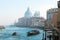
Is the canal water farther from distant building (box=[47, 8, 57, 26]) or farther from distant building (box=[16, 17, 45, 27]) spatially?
distant building (box=[47, 8, 57, 26])

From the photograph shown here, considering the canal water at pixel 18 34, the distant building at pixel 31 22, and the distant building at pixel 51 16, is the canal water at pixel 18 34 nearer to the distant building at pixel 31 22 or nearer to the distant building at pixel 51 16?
the distant building at pixel 31 22

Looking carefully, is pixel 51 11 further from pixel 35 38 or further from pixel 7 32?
pixel 7 32

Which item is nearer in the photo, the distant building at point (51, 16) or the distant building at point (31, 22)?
the distant building at point (51, 16)

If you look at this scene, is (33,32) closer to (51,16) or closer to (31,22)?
(31,22)

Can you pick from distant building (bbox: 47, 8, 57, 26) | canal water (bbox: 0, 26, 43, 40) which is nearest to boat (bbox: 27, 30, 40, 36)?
canal water (bbox: 0, 26, 43, 40)

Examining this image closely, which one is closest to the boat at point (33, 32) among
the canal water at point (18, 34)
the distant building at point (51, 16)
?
the canal water at point (18, 34)

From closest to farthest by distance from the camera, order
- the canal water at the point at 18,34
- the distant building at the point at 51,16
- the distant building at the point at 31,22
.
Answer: the distant building at the point at 51,16 < the canal water at the point at 18,34 < the distant building at the point at 31,22

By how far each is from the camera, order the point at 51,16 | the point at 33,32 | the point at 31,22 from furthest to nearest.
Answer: the point at 31,22
the point at 33,32
the point at 51,16

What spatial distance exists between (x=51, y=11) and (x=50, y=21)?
11.2 inches

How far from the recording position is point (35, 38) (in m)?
4.66

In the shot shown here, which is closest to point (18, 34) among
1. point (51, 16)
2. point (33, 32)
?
point (33, 32)

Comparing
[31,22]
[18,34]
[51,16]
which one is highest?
[51,16]

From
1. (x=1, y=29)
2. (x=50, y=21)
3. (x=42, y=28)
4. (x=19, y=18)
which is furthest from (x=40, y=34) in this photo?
(x=1, y=29)

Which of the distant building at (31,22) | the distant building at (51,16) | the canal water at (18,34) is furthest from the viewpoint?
the distant building at (31,22)
